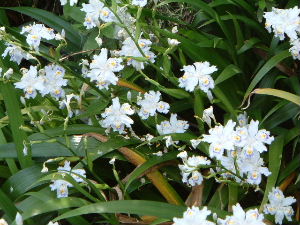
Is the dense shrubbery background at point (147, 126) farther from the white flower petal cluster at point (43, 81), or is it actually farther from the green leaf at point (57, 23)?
the green leaf at point (57, 23)

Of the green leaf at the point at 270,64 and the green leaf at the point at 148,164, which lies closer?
the green leaf at the point at 148,164

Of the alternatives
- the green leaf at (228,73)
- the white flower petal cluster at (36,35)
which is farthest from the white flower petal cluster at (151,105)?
the white flower petal cluster at (36,35)

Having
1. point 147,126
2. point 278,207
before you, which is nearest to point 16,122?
point 147,126

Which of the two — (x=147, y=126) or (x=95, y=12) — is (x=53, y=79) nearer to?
(x=95, y=12)

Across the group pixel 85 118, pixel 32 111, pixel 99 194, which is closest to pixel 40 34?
pixel 32 111

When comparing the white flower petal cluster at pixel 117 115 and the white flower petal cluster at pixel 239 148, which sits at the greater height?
the white flower petal cluster at pixel 117 115

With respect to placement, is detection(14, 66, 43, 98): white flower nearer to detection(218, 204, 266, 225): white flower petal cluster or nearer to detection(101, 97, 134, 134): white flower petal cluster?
detection(101, 97, 134, 134): white flower petal cluster
